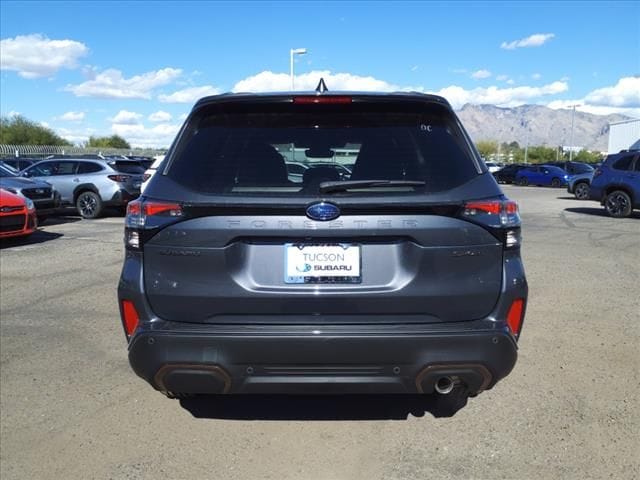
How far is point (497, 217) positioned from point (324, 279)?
902 mm

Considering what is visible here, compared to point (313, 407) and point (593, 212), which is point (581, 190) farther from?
point (313, 407)

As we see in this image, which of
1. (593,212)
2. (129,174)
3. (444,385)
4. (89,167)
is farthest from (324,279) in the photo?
(593,212)

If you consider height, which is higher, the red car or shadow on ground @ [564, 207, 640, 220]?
the red car

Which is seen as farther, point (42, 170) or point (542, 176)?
point (542, 176)

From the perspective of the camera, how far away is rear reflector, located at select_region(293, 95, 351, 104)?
3.03m

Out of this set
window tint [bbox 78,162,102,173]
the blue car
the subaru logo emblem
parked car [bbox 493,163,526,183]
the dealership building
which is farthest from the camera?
the dealership building

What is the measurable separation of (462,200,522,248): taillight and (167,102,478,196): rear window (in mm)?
155

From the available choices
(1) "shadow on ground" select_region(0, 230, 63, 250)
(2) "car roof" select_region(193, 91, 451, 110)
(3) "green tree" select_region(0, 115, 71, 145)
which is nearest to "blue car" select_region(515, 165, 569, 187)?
(1) "shadow on ground" select_region(0, 230, 63, 250)

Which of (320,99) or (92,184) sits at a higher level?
(320,99)

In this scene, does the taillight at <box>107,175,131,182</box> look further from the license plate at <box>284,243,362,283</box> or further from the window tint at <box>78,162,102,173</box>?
the license plate at <box>284,243,362,283</box>

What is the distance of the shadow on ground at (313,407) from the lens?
374 centimetres

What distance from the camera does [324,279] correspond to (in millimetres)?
2781

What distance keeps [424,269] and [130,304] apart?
1.46m

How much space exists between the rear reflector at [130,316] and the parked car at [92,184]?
1305 cm
